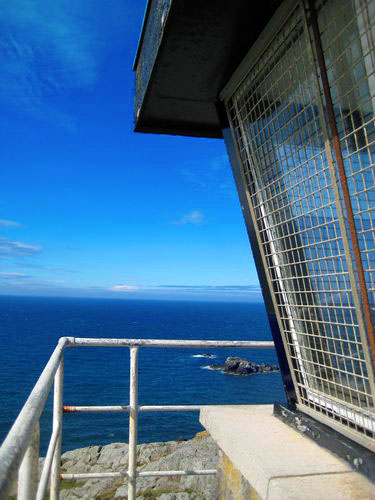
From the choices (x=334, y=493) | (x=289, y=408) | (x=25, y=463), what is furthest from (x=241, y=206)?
(x=25, y=463)

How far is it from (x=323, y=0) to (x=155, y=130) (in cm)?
185

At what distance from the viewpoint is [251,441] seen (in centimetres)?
225

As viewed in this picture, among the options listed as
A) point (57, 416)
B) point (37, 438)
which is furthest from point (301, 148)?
point (57, 416)

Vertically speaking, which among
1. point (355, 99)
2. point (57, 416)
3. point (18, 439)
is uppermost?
point (355, 99)

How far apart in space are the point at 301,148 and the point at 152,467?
20090 mm

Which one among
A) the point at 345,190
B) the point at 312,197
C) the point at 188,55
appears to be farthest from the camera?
the point at 188,55

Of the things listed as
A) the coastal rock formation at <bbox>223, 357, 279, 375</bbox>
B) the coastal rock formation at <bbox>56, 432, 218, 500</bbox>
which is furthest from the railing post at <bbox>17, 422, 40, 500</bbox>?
the coastal rock formation at <bbox>223, 357, 279, 375</bbox>

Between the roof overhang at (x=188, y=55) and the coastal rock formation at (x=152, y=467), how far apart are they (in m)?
6.99

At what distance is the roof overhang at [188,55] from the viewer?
202cm

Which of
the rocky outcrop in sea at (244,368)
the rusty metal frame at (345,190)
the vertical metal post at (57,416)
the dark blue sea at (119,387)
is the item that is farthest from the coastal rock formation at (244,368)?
the rusty metal frame at (345,190)

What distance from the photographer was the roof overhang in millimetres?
2023

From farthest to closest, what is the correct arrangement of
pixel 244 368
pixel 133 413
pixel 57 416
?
pixel 244 368 → pixel 133 413 → pixel 57 416

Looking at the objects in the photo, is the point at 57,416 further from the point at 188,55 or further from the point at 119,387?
the point at 119,387

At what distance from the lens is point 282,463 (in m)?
1.95
